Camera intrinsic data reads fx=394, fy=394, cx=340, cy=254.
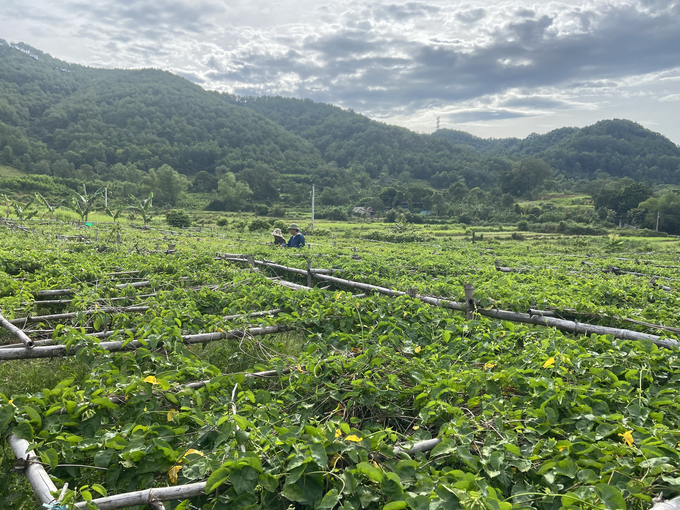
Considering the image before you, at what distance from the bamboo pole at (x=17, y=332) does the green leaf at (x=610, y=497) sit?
4.43m

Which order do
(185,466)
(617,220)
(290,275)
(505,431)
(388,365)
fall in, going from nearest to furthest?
(185,466)
(505,431)
(388,365)
(290,275)
(617,220)

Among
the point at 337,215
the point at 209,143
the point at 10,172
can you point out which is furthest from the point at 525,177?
the point at 10,172

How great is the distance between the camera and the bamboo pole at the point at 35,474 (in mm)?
1925

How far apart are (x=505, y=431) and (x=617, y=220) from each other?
57.9m

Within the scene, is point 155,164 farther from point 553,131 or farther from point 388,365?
point 553,131

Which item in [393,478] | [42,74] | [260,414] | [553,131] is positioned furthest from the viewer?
[553,131]

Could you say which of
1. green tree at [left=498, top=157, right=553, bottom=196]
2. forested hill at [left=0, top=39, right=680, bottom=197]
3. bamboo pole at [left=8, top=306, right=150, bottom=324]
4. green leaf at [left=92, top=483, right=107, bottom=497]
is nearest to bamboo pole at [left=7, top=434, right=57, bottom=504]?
green leaf at [left=92, top=483, right=107, bottom=497]

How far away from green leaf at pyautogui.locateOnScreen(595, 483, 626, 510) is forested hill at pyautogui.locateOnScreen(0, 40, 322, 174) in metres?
80.0

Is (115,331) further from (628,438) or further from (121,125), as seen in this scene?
(121,125)

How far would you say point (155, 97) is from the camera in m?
99.7

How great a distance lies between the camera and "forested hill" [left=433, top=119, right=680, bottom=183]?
320 feet

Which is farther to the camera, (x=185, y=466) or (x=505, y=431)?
(x=505, y=431)

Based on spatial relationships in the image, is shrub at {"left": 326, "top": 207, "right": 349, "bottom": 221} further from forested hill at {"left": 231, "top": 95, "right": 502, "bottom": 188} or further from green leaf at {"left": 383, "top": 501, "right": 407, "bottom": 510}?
green leaf at {"left": 383, "top": 501, "right": 407, "bottom": 510}

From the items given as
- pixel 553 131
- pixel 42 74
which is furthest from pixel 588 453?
pixel 553 131
